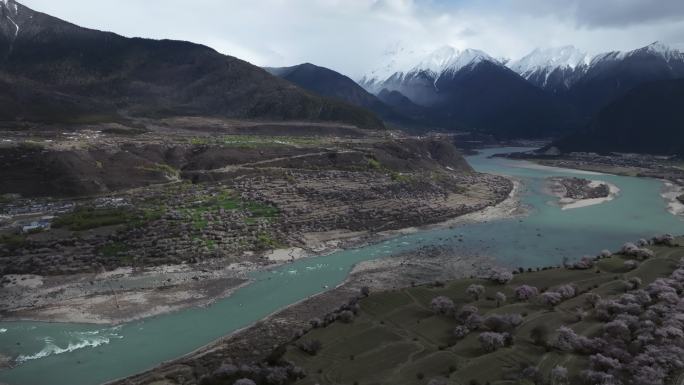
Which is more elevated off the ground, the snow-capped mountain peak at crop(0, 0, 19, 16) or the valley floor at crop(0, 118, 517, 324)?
the snow-capped mountain peak at crop(0, 0, 19, 16)

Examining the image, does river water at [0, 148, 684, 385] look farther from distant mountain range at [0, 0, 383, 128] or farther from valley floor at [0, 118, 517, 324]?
distant mountain range at [0, 0, 383, 128]

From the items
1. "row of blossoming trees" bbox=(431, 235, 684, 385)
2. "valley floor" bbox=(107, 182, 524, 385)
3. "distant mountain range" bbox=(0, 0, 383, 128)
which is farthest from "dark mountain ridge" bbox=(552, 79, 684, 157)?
"row of blossoming trees" bbox=(431, 235, 684, 385)

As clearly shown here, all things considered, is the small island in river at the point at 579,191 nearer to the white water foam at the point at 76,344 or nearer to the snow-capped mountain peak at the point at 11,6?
the white water foam at the point at 76,344

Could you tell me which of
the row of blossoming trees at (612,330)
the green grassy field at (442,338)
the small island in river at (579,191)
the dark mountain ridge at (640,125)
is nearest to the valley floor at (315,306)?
the green grassy field at (442,338)

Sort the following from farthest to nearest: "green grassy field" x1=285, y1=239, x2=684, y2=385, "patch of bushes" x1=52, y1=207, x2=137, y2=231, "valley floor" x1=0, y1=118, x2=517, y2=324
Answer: "patch of bushes" x1=52, y1=207, x2=137, y2=231
"valley floor" x1=0, y1=118, x2=517, y2=324
"green grassy field" x1=285, y1=239, x2=684, y2=385

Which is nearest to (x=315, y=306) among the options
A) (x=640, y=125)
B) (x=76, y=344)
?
(x=76, y=344)

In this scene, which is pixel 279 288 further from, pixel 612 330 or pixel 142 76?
pixel 142 76

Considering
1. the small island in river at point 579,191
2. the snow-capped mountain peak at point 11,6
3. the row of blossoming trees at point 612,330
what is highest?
the snow-capped mountain peak at point 11,6
